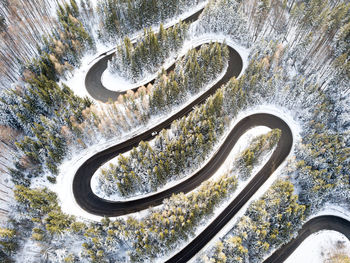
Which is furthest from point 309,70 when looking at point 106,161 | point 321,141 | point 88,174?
point 88,174

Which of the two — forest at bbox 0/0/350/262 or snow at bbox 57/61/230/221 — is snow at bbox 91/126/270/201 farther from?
snow at bbox 57/61/230/221

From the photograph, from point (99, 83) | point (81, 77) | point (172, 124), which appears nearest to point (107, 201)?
point (172, 124)

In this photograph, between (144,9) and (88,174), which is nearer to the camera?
(88,174)

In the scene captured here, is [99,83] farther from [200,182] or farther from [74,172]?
[200,182]

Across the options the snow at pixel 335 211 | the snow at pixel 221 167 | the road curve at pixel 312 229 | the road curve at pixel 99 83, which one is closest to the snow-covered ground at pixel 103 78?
the road curve at pixel 99 83

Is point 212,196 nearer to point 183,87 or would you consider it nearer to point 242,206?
point 242,206

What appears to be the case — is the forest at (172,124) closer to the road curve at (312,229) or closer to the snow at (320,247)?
the road curve at (312,229)
